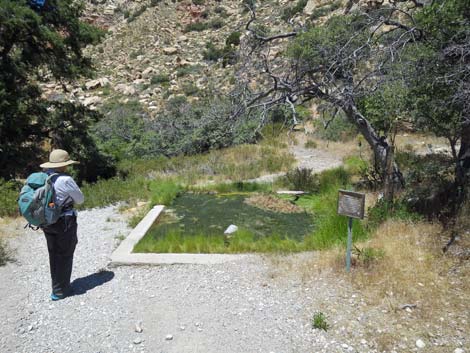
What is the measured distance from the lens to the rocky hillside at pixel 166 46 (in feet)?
94.2

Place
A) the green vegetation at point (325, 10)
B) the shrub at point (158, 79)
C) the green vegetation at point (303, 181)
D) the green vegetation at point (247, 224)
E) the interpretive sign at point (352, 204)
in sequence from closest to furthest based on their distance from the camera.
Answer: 1. the interpretive sign at point (352, 204)
2. the green vegetation at point (247, 224)
3. the green vegetation at point (303, 181)
4. the green vegetation at point (325, 10)
5. the shrub at point (158, 79)

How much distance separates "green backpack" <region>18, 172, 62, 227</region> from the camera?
4070 mm

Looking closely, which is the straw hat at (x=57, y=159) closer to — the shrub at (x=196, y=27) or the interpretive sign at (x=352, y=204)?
the interpretive sign at (x=352, y=204)

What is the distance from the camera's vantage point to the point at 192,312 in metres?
4.16

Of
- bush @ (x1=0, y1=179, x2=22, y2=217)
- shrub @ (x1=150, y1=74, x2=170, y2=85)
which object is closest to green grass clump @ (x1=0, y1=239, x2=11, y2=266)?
bush @ (x1=0, y1=179, x2=22, y2=217)

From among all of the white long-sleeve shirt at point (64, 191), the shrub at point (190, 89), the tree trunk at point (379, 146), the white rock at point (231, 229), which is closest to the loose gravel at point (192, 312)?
the white long-sleeve shirt at point (64, 191)

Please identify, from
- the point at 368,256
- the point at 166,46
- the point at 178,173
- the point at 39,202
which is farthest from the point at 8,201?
the point at 166,46

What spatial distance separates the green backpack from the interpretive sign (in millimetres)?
3040

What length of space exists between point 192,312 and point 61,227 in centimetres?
164

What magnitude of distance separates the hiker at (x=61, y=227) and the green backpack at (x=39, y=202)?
0.28ft

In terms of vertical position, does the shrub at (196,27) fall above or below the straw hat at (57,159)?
above

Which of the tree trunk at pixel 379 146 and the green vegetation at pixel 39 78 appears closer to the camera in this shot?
the tree trunk at pixel 379 146

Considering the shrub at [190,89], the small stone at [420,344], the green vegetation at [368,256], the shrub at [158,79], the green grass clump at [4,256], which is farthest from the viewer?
the shrub at [158,79]

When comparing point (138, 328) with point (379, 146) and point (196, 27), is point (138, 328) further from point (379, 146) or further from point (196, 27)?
point (196, 27)
